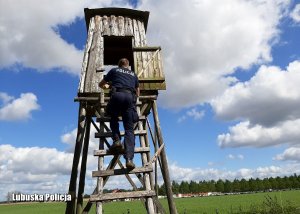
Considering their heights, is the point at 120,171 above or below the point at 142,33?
below

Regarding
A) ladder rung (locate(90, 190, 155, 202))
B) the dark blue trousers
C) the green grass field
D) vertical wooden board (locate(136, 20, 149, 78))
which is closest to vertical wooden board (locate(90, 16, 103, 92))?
vertical wooden board (locate(136, 20, 149, 78))

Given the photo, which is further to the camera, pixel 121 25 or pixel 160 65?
pixel 121 25

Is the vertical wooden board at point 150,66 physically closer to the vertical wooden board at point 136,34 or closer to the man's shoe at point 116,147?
the vertical wooden board at point 136,34

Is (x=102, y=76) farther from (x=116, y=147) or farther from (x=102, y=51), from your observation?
(x=116, y=147)

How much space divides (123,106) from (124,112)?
13 cm

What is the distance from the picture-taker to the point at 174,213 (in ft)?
30.9

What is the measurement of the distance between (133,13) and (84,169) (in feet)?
18.1

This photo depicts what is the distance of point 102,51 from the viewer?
11.4m

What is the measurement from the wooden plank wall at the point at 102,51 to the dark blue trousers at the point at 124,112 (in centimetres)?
340

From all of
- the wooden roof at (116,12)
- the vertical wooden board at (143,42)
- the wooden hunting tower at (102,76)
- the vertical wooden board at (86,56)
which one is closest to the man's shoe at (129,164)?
the wooden hunting tower at (102,76)

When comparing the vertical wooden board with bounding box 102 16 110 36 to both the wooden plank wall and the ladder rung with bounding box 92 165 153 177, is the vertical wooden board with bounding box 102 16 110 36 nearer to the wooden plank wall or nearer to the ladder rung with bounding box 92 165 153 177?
the wooden plank wall

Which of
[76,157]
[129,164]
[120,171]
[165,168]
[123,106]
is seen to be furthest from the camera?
[76,157]

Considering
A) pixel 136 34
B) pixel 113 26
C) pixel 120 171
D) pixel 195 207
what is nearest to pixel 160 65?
pixel 136 34

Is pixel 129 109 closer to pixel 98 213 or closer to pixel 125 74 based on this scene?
pixel 125 74
